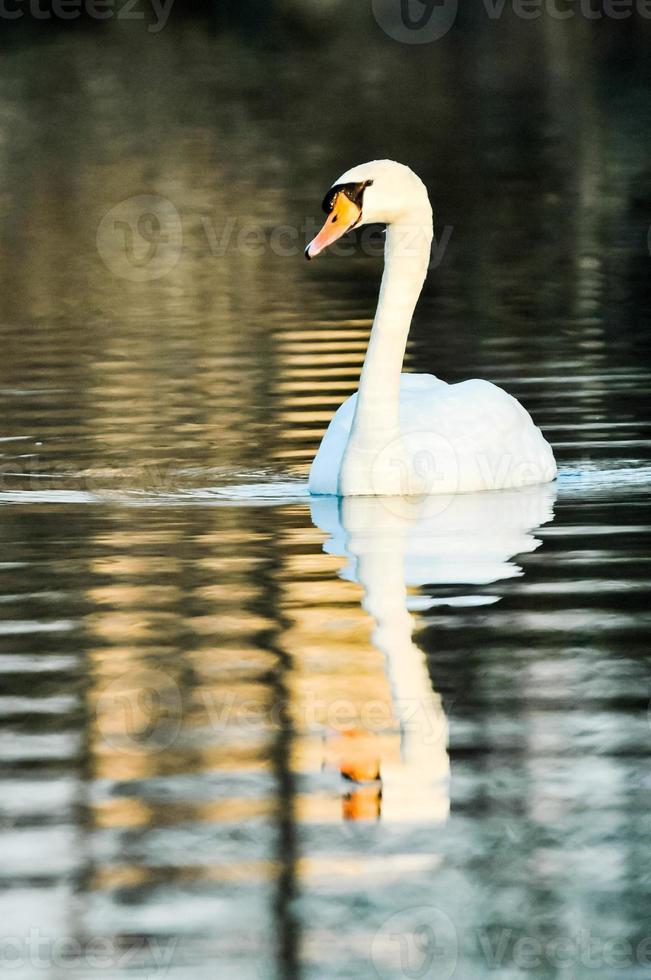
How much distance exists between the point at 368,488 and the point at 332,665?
11.4ft

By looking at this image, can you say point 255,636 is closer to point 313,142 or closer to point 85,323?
point 85,323

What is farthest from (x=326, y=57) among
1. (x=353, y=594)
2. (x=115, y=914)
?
(x=115, y=914)

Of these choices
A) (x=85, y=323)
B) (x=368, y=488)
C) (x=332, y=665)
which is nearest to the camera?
(x=332, y=665)

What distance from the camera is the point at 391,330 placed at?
12617 mm

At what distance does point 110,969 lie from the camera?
5.71m
